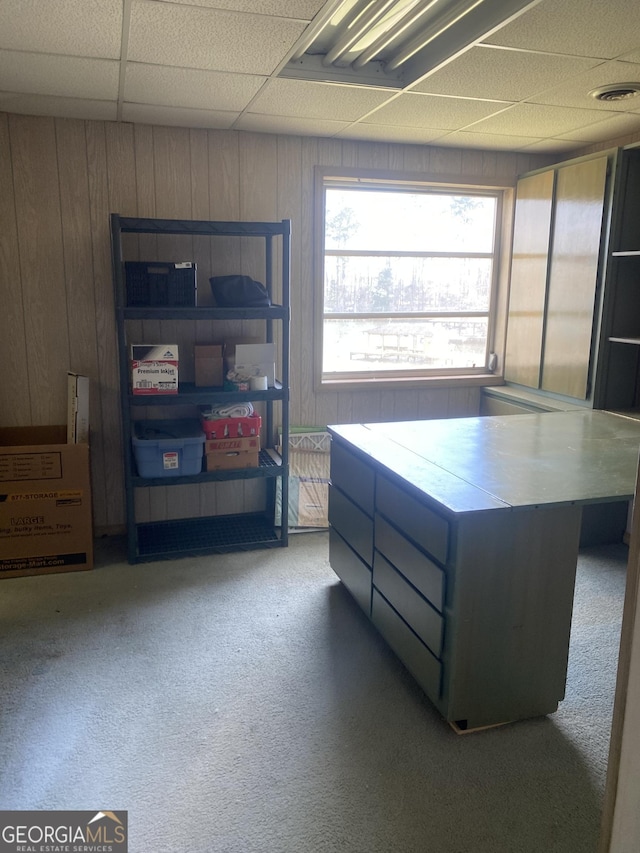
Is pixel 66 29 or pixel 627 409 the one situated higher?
pixel 66 29

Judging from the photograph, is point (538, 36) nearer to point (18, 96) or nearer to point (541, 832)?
point (18, 96)

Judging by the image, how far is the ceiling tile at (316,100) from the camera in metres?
2.88

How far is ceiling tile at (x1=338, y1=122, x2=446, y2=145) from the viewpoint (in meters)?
3.62

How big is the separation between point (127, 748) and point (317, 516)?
209cm

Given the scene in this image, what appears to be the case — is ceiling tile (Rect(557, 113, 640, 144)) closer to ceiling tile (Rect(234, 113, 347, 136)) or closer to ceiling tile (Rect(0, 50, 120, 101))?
ceiling tile (Rect(234, 113, 347, 136))

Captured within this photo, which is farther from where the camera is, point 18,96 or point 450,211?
point 450,211

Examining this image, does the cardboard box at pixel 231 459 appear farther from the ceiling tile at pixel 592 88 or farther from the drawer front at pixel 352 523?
the ceiling tile at pixel 592 88

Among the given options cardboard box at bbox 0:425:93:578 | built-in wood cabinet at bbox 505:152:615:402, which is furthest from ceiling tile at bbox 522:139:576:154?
cardboard box at bbox 0:425:93:578

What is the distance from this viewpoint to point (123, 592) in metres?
3.20

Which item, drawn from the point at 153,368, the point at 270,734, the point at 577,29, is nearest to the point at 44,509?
the point at 153,368

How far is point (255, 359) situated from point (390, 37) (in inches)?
66.7

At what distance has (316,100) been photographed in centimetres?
308

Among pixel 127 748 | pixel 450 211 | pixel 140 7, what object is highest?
pixel 140 7

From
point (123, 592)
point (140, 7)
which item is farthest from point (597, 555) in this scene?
point (140, 7)
